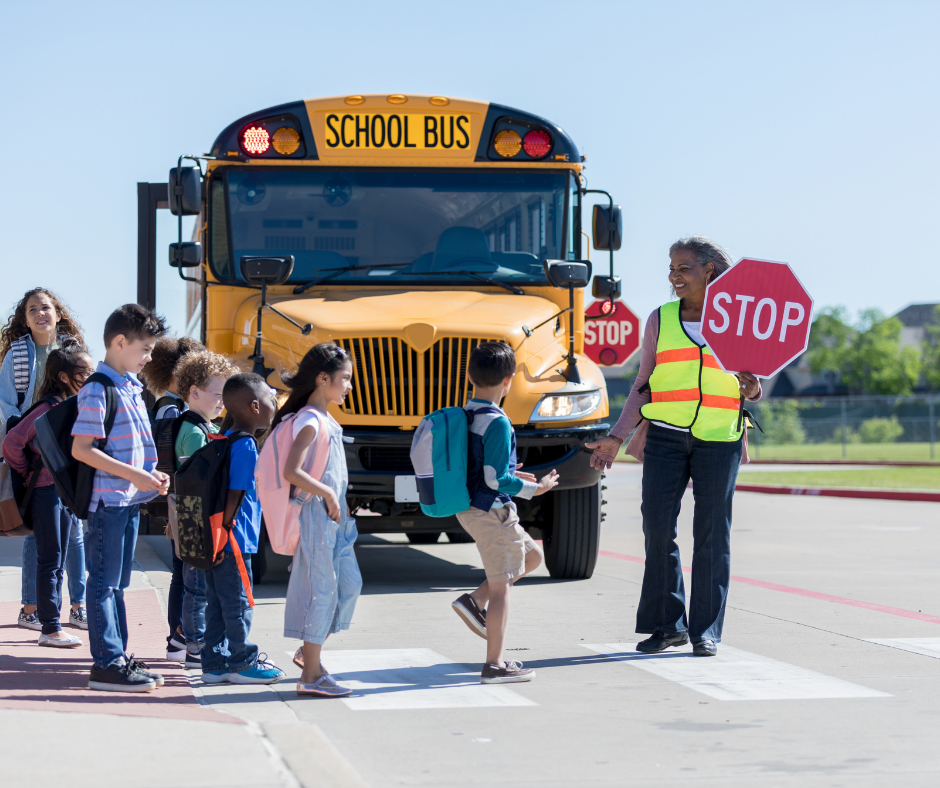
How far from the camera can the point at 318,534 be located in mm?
5012

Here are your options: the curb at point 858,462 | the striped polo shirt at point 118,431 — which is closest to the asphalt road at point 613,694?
the striped polo shirt at point 118,431

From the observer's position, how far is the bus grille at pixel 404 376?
8.12m

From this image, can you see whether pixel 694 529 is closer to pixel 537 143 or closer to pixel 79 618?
pixel 79 618

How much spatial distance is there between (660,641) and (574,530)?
261 cm

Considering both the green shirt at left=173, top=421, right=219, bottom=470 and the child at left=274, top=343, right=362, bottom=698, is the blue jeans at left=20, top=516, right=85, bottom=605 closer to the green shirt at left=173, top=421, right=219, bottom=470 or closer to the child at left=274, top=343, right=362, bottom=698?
the green shirt at left=173, top=421, right=219, bottom=470

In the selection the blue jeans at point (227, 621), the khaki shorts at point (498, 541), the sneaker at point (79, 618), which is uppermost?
the khaki shorts at point (498, 541)

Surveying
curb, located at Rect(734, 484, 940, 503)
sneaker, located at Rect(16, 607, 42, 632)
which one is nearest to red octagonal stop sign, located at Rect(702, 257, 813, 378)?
sneaker, located at Rect(16, 607, 42, 632)

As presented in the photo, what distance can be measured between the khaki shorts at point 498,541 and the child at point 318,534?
0.53 m

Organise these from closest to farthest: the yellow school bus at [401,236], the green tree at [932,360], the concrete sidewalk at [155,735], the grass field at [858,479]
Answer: the concrete sidewalk at [155,735]
the yellow school bus at [401,236]
the grass field at [858,479]
the green tree at [932,360]

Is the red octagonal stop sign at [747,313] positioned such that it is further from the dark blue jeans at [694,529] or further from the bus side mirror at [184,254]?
the bus side mirror at [184,254]

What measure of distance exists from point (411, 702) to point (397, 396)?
347 centimetres

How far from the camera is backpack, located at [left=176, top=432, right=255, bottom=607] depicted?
511 cm

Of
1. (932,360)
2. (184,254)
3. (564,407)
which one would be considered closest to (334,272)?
(184,254)

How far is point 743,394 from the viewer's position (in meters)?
5.98
